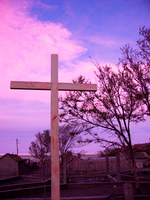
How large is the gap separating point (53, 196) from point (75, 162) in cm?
2776

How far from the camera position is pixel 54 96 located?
14.0 feet

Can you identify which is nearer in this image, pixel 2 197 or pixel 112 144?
pixel 112 144

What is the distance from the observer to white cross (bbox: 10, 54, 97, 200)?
12.4ft

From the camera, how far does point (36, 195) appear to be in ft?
37.4

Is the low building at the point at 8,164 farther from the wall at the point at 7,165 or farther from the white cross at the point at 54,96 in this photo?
the white cross at the point at 54,96

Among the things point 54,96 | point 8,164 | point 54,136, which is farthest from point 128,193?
point 8,164

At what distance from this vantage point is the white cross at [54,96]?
3.79 m

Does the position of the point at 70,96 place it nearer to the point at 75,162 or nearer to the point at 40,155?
the point at 75,162

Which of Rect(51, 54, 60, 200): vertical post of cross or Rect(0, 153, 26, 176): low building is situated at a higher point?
Rect(51, 54, 60, 200): vertical post of cross

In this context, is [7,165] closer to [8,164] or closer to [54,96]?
[8,164]

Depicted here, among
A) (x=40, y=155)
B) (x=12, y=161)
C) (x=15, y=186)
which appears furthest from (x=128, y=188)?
(x=12, y=161)

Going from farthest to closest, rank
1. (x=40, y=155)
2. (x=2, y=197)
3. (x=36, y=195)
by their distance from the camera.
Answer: (x=40, y=155) < (x=36, y=195) < (x=2, y=197)

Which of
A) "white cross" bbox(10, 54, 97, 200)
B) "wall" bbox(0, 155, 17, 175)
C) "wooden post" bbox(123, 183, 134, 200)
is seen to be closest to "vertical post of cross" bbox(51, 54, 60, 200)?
"white cross" bbox(10, 54, 97, 200)

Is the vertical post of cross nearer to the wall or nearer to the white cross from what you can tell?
the white cross
